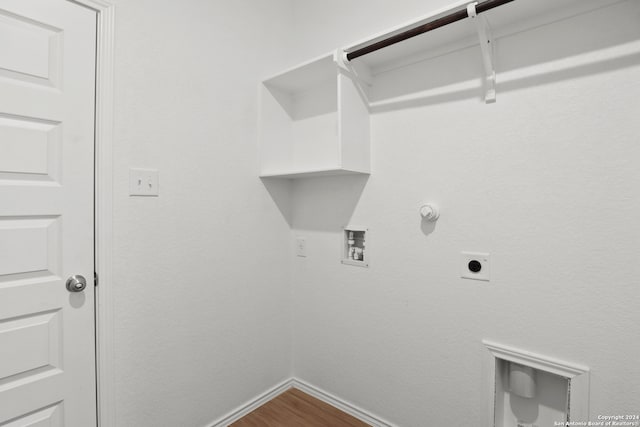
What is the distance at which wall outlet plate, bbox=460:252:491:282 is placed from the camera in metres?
1.34

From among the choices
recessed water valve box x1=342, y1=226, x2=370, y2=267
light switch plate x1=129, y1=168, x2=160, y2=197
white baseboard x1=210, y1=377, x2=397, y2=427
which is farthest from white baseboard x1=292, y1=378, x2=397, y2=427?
light switch plate x1=129, y1=168, x2=160, y2=197

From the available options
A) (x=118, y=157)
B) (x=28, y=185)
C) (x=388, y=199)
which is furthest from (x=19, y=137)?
(x=388, y=199)

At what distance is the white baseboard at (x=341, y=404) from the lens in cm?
169

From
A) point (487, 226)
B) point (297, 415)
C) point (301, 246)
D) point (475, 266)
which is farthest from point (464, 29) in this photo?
point (297, 415)

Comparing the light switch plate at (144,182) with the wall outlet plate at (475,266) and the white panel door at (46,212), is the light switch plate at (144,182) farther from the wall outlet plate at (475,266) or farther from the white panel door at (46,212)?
the wall outlet plate at (475,266)

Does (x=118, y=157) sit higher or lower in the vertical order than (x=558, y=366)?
higher

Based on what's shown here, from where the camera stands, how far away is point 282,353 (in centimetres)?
203

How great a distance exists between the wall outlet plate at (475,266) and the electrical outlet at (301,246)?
93 centimetres

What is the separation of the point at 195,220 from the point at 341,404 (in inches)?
52.7

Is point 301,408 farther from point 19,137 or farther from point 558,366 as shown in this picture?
point 19,137

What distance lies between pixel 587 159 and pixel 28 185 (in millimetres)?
2002

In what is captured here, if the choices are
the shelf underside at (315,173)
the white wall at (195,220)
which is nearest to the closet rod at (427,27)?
the shelf underside at (315,173)

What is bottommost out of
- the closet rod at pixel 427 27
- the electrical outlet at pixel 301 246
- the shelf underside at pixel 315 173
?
the electrical outlet at pixel 301 246

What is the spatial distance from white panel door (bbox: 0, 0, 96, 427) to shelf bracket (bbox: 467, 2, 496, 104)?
1.51 meters
